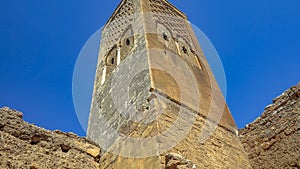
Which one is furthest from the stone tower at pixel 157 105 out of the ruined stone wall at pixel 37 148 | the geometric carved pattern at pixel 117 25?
the ruined stone wall at pixel 37 148

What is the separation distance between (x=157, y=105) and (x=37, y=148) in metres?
1.79

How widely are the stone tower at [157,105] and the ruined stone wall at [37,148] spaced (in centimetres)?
39

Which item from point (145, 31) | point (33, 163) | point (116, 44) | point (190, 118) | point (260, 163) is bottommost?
point (33, 163)

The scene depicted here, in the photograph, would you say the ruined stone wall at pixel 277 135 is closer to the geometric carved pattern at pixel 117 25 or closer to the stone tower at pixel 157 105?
the stone tower at pixel 157 105

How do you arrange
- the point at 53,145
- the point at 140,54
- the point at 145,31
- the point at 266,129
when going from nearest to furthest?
the point at 53,145 → the point at 266,129 → the point at 140,54 → the point at 145,31

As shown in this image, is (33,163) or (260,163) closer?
(33,163)

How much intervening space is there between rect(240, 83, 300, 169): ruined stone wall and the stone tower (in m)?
0.23

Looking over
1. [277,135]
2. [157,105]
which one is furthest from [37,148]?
[277,135]

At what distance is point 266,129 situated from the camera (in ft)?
17.9

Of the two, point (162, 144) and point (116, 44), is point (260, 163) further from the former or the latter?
point (116, 44)

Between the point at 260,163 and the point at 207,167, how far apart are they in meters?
1.27

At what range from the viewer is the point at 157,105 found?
180 inches

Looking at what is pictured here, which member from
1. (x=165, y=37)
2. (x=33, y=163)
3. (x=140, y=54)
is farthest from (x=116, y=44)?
(x=33, y=163)

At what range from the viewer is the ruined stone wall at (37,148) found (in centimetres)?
414
